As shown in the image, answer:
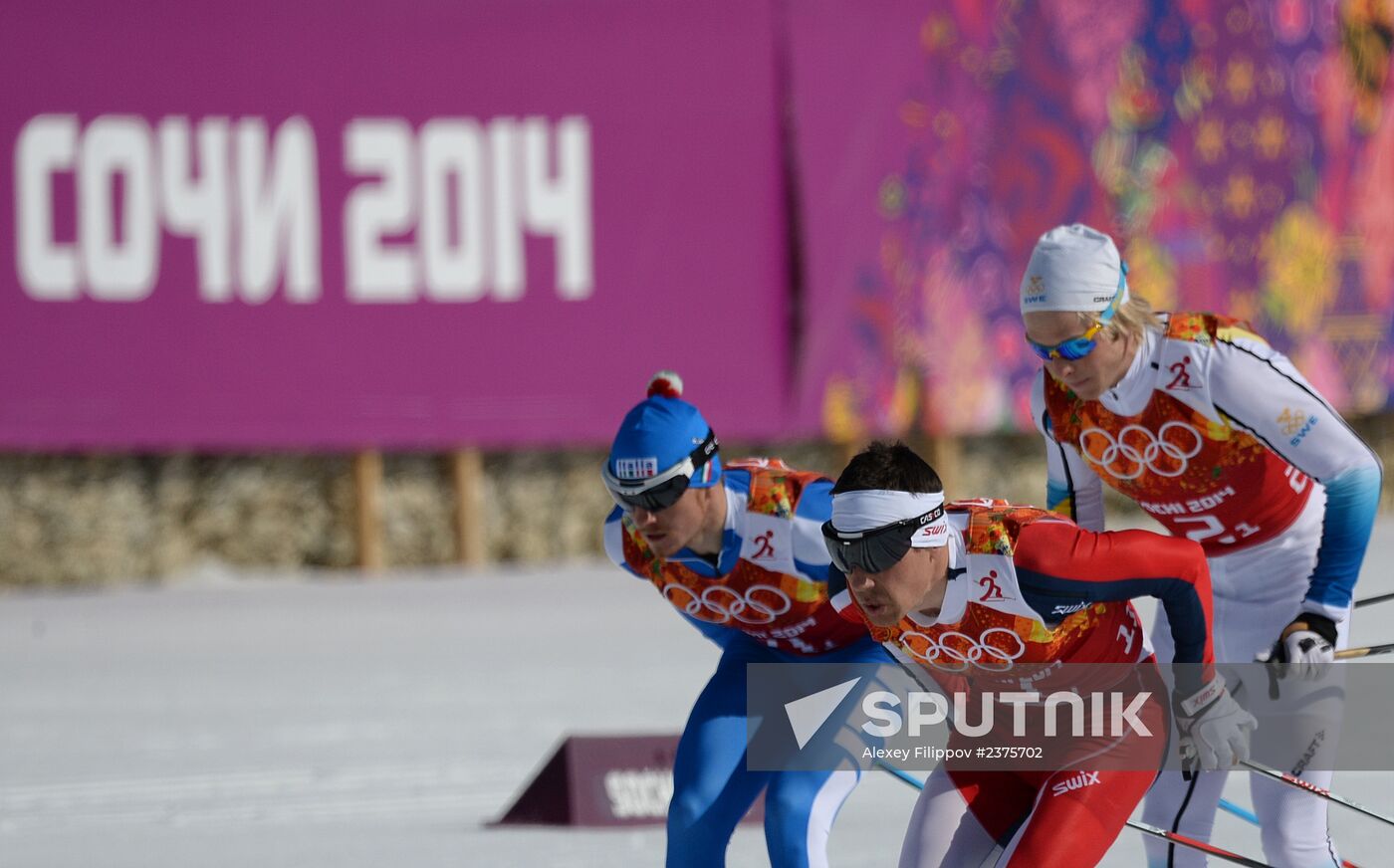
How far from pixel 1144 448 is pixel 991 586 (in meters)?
0.96

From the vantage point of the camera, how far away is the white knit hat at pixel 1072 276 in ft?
13.2

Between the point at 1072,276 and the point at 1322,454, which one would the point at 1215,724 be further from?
the point at 1072,276

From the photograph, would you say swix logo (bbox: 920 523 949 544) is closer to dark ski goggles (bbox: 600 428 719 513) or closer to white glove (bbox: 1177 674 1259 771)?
white glove (bbox: 1177 674 1259 771)

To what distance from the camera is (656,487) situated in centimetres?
411

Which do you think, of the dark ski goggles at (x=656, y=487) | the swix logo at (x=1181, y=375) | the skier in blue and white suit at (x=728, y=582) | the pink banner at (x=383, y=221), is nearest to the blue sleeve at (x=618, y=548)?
the skier in blue and white suit at (x=728, y=582)

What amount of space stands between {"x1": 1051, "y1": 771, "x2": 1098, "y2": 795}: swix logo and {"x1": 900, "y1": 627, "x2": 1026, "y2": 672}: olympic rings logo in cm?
28

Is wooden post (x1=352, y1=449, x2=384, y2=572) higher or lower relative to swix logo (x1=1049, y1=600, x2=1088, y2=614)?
lower

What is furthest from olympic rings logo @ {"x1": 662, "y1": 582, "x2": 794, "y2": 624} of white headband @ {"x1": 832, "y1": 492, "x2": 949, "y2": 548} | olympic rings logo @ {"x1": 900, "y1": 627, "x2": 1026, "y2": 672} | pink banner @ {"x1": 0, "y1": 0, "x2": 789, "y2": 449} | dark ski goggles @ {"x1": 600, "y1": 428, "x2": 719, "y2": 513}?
pink banner @ {"x1": 0, "y1": 0, "x2": 789, "y2": 449}

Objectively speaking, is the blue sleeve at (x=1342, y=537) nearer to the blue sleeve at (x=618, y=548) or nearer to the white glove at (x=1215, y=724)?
the white glove at (x=1215, y=724)

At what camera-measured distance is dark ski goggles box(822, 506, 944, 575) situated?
11.3 ft

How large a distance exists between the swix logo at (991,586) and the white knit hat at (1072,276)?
78 cm

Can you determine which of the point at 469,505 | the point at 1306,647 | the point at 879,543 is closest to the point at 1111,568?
the point at 879,543

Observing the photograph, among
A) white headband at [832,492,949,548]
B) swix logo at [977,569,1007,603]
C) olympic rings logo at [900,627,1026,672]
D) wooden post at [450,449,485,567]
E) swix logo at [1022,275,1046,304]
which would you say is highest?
swix logo at [1022,275,1046,304]

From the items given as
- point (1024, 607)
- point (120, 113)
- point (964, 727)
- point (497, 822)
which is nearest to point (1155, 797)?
point (964, 727)
